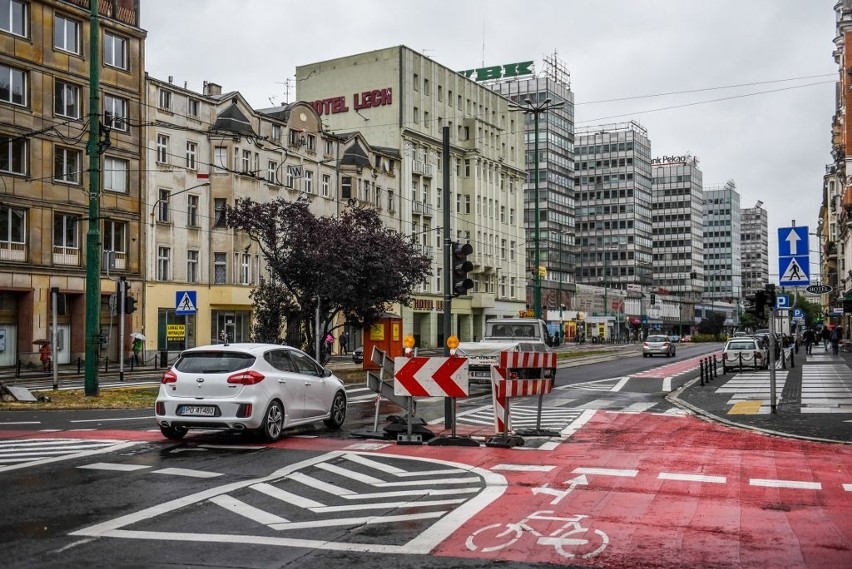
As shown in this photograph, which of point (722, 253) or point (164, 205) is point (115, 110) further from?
point (722, 253)

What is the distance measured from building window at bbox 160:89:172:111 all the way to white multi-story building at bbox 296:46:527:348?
22.7 meters

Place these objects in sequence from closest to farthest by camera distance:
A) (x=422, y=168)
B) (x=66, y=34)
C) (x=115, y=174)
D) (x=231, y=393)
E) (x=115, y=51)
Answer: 1. (x=231, y=393)
2. (x=66, y=34)
3. (x=115, y=174)
4. (x=115, y=51)
5. (x=422, y=168)

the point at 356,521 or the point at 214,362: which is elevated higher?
the point at 214,362

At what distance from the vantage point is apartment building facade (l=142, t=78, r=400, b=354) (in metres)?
48.9

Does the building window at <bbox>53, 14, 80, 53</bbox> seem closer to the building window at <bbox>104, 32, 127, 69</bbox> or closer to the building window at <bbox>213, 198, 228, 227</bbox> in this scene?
the building window at <bbox>104, 32, 127, 69</bbox>

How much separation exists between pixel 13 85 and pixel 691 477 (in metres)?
38.8

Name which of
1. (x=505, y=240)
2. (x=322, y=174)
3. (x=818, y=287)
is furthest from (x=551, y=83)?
(x=818, y=287)

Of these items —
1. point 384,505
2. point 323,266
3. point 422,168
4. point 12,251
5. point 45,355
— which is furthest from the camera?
point 422,168

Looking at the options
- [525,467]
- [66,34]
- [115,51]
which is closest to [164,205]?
[115,51]

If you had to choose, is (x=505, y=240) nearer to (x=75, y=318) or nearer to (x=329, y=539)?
(x=75, y=318)

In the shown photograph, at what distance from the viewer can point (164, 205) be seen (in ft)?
163

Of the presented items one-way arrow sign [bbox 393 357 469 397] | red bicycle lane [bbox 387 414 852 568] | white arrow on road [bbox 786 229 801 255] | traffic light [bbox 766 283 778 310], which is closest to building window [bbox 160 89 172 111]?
traffic light [bbox 766 283 778 310]

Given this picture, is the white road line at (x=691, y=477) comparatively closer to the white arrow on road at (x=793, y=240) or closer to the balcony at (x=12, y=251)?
the white arrow on road at (x=793, y=240)

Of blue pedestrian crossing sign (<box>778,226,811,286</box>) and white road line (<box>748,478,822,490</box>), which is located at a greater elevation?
blue pedestrian crossing sign (<box>778,226,811,286</box>)
